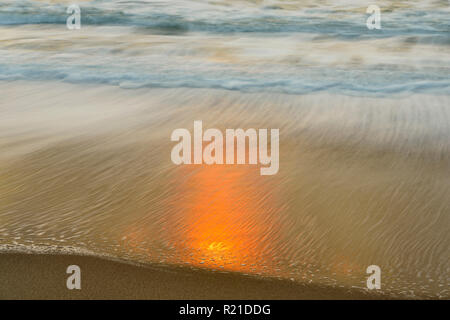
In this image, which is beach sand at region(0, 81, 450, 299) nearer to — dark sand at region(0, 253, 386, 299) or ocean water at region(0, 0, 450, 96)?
dark sand at region(0, 253, 386, 299)

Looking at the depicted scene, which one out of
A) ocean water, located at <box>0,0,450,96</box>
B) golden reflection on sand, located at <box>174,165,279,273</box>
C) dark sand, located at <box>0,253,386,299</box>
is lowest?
dark sand, located at <box>0,253,386,299</box>

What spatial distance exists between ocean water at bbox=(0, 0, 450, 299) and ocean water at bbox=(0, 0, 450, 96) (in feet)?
0.10

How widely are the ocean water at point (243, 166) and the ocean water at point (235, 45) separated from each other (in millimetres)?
32

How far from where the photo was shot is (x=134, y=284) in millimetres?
2031

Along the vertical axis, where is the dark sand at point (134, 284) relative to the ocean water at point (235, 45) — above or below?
below

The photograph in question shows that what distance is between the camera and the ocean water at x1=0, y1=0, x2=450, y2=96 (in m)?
4.65

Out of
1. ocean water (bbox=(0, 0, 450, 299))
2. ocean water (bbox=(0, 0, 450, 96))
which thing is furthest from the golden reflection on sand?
ocean water (bbox=(0, 0, 450, 96))

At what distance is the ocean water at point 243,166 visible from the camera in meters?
2.24

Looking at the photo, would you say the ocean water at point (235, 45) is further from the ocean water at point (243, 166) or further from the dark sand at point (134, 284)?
the dark sand at point (134, 284)

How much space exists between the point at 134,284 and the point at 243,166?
106 centimetres

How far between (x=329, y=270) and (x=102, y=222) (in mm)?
885

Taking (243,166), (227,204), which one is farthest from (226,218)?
(243,166)

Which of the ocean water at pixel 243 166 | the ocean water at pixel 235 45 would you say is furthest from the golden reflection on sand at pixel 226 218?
the ocean water at pixel 235 45

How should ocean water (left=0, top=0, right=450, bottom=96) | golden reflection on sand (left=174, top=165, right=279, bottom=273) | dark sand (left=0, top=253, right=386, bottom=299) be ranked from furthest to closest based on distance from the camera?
ocean water (left=0, top=0, right=450, bottom=96) → golden reflection on sand (left=174, top=165, right=279, bottom=273) → dark sand (left=0, top=253, right=386, bottom=299)
